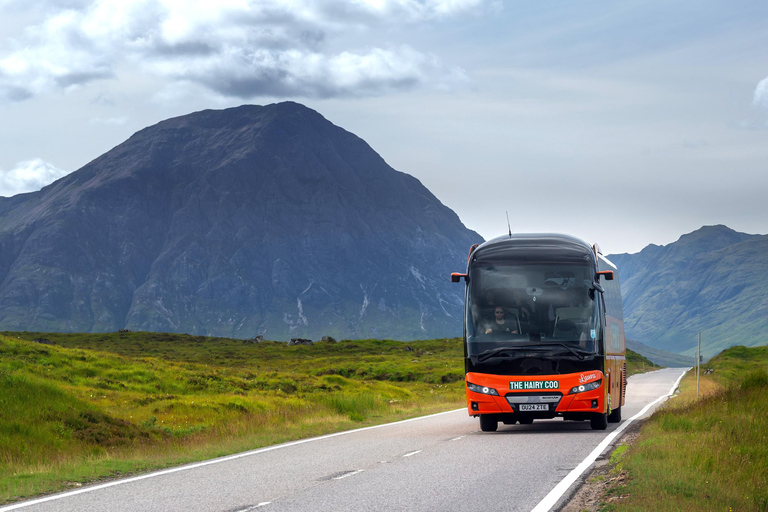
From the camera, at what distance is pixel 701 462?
40.8 ft

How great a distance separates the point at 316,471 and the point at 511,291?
7.96 m

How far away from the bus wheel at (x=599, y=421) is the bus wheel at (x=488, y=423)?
7.65 ft

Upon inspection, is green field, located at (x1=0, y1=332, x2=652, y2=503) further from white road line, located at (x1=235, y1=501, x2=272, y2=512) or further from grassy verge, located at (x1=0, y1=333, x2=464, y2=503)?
white road line, located at (x1=235, y1=501, x2=272, y2=512)

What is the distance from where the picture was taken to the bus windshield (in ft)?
64.3

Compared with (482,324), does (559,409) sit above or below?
below

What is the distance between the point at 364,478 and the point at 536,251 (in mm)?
9407

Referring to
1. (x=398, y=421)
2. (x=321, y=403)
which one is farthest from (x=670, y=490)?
(x=321, y=403)

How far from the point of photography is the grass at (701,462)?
9.96 metres

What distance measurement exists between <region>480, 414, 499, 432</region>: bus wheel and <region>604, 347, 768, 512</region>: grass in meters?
3.56

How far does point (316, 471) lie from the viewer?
14.0 metres

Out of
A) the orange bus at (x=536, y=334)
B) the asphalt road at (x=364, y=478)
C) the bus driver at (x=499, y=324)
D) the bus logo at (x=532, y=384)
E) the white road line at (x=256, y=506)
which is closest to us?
the white road line at (x=256, y=506)

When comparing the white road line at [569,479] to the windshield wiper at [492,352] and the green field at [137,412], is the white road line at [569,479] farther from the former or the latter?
the green field at [137,412]

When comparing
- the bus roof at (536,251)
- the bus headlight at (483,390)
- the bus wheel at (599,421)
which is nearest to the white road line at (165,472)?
the bus headlight at (483,390)

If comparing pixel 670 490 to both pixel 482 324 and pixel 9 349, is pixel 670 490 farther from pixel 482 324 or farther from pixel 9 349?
pixel 9 349
